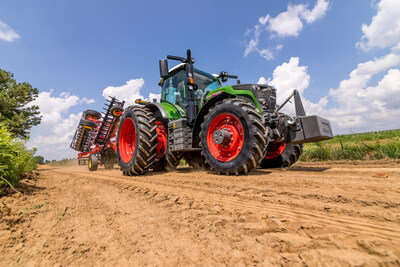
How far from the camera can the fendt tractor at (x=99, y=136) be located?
868cm

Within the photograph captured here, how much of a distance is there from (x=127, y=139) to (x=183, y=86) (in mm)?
2287

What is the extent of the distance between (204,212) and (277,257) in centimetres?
74

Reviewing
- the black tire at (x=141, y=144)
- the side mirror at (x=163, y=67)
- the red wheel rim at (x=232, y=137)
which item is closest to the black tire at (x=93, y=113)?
the black tire at (x=141, y=144)

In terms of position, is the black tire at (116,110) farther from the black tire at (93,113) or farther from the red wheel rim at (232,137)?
the red wheel rim at (232,137)

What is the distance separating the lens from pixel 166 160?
5.46m

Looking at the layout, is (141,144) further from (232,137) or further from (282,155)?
(282,155)

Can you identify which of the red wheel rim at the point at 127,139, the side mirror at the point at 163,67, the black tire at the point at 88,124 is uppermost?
the black tire at the point at 88,124

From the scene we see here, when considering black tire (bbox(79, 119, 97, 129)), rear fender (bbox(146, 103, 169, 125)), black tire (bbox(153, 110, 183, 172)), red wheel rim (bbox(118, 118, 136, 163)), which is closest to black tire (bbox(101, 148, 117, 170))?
black tire (bbox(79, 119, 97, 129))

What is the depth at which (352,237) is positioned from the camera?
1008 millimetres

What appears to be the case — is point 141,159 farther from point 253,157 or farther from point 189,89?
point 253,157

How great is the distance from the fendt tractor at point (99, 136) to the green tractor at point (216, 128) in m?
3.00

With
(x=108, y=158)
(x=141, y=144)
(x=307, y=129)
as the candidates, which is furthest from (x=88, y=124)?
(x=307, y=129)

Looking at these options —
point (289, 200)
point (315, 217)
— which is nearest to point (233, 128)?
point (289, 200)

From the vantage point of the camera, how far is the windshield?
536 centimetres
